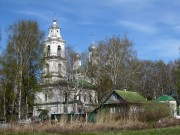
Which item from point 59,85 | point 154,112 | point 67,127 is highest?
point 59,85

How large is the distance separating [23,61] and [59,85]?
13.6 metres

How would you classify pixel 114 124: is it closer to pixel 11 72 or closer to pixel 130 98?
pixel 11 72

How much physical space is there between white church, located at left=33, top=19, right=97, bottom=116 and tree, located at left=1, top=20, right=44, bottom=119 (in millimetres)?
1183

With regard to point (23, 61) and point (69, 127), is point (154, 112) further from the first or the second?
point (23, 61)

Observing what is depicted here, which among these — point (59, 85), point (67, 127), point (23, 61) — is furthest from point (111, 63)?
point (67, 127)

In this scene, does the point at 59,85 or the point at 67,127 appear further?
the point at 59,85

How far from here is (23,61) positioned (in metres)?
41.2

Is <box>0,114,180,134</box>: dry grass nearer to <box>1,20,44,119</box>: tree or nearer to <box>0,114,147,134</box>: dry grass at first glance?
<box>0,114,147,134</box>: dry grass

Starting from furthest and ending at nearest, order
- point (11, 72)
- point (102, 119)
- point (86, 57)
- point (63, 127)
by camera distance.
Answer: point (86, 57) < point (11, 72) < point (102, 119) < point (63, 127)

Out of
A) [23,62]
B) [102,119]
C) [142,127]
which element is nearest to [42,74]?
[23,62]

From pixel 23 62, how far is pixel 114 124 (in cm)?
2076

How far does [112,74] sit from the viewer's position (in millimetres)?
52125

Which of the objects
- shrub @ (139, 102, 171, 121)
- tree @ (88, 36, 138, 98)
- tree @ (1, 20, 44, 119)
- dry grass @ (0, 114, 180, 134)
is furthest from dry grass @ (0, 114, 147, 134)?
tree @ (88, 36, 138, 98)

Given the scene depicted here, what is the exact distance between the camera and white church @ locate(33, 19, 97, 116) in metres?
44.5
